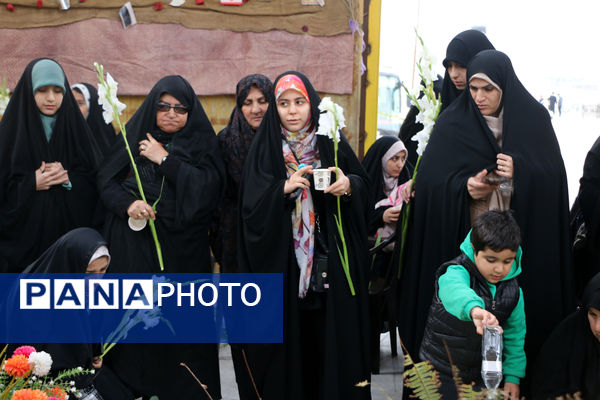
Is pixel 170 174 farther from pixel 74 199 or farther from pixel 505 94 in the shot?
pixel 505 94

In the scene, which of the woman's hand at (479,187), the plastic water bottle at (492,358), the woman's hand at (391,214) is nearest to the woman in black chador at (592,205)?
the woman's hand at (479,187)

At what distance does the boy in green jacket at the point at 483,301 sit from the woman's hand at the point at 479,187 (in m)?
0.46

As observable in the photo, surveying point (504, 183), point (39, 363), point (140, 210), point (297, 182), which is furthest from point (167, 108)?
point (39, 363)

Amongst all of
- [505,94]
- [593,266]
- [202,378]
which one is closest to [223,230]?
[202,378]

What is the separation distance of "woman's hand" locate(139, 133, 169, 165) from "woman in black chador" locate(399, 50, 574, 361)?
1.33 metres

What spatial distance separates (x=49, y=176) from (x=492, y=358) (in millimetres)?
2527

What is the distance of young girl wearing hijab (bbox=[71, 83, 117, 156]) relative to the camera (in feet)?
14.6

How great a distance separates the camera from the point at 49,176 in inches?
140

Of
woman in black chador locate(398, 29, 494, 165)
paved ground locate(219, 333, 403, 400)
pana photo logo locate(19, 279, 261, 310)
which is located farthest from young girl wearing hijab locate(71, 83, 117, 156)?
woman in black chador locate(398, 29, 494, 165)

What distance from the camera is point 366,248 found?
3426 millimetres

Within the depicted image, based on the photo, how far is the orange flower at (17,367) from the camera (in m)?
1.81

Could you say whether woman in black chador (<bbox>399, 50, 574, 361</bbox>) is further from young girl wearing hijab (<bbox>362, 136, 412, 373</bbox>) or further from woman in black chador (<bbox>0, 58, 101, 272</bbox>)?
woman in black chador (<bbox>0, 58, 101, 272</bbox>)

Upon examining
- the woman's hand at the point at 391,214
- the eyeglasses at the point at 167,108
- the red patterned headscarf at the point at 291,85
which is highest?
the red patterned headscarf at the point at 291,85

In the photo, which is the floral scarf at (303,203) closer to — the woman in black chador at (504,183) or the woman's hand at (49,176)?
the woman in black chador at (504,183)
